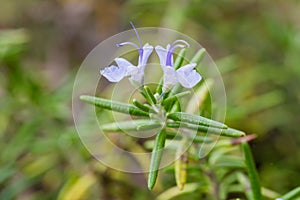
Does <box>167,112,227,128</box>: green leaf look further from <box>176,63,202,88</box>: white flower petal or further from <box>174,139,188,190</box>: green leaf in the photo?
<box>174,139,188,190</box>: green leaf

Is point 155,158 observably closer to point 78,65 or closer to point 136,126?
point 136,126

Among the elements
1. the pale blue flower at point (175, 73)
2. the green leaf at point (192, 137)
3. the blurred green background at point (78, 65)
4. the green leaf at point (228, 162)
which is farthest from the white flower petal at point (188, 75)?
the blurred green background at point (78, 65)

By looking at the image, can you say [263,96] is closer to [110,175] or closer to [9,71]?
[110,175]

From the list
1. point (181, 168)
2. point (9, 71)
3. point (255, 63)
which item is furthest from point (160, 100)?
point (255, 63)

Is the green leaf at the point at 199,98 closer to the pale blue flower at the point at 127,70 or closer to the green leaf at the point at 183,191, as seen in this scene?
the green leaf at the point at 183,191

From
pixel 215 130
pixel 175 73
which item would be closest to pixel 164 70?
pixel 175 73
